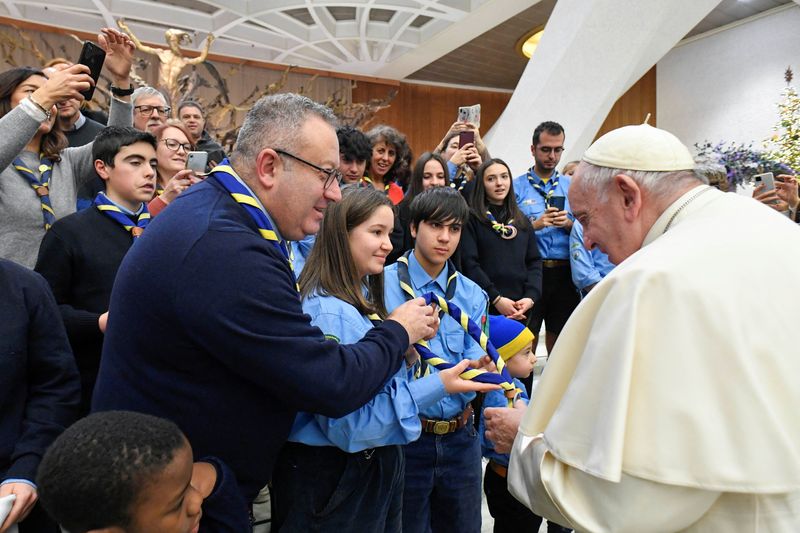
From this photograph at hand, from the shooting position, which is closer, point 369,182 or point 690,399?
point 690,399

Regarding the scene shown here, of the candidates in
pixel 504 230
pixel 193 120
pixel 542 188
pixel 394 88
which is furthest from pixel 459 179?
pixel 394 88

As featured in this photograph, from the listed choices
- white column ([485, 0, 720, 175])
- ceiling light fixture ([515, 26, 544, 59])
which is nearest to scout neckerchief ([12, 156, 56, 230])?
white column ([485, 0, 720, 175])

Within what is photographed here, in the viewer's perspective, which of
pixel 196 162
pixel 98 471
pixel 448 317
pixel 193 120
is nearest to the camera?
pixel 98 471

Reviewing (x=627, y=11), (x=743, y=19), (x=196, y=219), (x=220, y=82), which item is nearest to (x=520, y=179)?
(x=196, y=219)

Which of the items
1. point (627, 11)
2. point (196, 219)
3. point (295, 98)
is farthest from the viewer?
point (627, 11)

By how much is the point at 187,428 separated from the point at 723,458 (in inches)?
45.9

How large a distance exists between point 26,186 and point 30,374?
1.17 metres

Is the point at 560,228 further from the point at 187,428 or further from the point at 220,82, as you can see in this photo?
the point at 220,82

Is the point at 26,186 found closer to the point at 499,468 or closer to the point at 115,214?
the point at 115,214

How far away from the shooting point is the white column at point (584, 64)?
24.7 feet

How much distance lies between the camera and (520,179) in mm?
4641

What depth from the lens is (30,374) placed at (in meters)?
1.70

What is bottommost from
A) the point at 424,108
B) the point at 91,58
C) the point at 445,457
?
the point at 445,457

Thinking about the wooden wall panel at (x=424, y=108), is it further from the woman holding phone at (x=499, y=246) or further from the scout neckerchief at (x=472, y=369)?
the scout neckerchief at (x=472, y=369)
